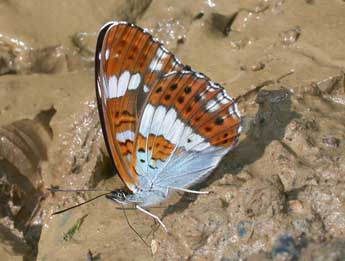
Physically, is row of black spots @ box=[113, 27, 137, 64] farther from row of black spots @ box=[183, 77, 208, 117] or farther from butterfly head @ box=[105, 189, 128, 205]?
butterfly head @ box=[105, 189, 128, 205]

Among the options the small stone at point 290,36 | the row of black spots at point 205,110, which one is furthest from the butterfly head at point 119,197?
the small stone at point 290,36

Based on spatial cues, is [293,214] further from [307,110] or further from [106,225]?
[106,225]

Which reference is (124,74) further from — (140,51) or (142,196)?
(142,196)

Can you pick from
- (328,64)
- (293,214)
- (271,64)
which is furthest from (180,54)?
(293,214)

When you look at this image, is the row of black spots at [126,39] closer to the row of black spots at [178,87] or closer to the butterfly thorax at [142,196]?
the row of black spots at [178,87]

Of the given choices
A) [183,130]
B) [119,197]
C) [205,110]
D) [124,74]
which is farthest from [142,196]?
[124,74]

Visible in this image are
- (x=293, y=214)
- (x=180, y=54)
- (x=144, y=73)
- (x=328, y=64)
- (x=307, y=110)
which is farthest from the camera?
(x=180, y=54)

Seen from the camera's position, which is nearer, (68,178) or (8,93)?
(68,178)
